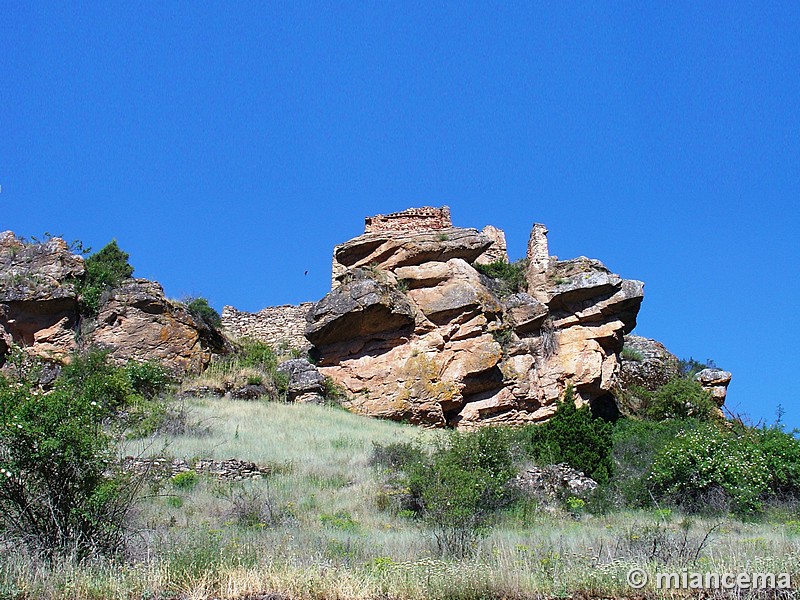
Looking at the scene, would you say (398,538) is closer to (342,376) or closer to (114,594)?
(114,594)

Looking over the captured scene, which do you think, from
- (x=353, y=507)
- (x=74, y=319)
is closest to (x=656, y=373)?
(x=353, y=507)

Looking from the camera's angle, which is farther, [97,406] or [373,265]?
[373,265]

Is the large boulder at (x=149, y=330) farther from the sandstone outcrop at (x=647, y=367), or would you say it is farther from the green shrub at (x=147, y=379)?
the sandstone outcrop at (x=647, y=367)

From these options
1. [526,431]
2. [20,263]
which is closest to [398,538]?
[526,431]

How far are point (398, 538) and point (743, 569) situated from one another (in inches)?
166

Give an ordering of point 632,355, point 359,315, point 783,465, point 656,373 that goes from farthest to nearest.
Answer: point 632,355 → point 656,373 → point 359,315 → point 783,465

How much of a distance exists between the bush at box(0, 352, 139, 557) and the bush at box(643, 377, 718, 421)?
2063 centimetres

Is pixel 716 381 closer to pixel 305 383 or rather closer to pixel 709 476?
pixel 709 476

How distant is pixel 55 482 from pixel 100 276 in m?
16.5

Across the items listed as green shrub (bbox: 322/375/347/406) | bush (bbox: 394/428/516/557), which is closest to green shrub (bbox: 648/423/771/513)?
bush (bbox: 394/428/516/557)

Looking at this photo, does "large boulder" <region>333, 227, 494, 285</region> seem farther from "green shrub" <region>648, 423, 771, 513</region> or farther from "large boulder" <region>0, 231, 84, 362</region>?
"green shrub" <region>648, 423, 771, 513</region>

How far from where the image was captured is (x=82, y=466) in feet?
31.6

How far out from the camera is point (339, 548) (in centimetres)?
982

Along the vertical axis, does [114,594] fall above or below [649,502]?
below
